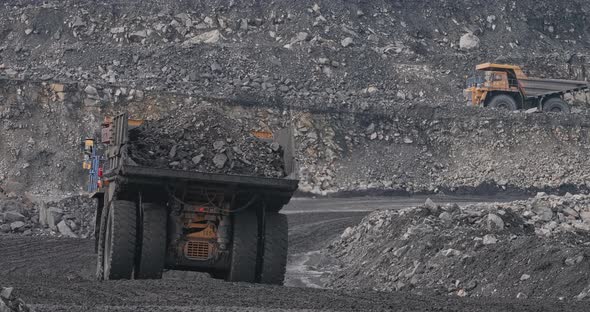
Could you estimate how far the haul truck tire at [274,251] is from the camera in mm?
16203

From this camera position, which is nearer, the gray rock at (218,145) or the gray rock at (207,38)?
the gray rock at (218,145)

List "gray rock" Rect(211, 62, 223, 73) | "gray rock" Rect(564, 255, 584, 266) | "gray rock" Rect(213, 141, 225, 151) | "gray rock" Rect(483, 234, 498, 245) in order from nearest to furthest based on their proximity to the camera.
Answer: "gray rock" Rect(213, 141, 225, 151), "gray rock" Rect(564, 255, 584, 266), "gray rock" Rect(483, 234, 498, 245), "gray rock" Rect(211, 62, 223, 73)

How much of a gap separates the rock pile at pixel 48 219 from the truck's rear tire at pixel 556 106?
21.3 m

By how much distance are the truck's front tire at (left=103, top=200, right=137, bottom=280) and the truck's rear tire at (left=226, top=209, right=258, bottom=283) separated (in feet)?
4.65

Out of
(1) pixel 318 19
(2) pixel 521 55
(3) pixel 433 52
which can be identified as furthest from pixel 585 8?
(1) pixel 318 19

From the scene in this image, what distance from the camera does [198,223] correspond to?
52.7ft

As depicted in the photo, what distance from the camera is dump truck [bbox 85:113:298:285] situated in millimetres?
15602

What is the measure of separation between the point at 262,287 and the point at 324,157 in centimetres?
2559

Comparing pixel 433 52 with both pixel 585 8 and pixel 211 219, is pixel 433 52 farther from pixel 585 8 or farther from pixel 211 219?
pixel 211 219

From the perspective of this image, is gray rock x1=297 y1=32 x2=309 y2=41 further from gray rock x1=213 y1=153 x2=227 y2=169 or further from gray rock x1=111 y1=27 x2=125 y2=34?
gray rock x1=213 y1=153 x2=227 y2=169

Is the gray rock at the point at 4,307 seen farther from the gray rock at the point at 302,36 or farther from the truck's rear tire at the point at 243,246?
the gray rock at the point at 302,36

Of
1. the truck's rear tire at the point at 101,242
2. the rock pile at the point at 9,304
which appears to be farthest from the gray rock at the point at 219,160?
the rock pile at the point at 9,304

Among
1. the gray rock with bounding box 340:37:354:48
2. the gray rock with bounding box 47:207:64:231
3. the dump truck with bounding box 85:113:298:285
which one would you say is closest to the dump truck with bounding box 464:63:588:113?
the gray rock with bounding box 340:37:354:48

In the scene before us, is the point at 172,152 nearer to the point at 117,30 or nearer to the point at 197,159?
the point at 197,159
